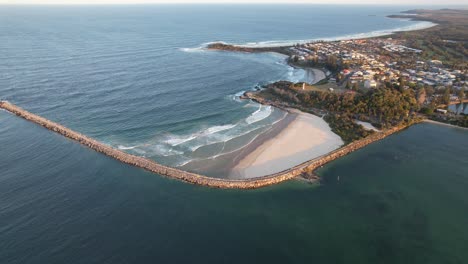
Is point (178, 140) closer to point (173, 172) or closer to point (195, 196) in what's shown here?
point (173, 172)

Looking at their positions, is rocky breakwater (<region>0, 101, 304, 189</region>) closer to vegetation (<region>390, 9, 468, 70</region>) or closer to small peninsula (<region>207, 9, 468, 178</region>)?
small peninsula (<region>207, 9, 468, 178</region>)

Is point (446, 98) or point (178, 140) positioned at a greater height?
point (446, 98)

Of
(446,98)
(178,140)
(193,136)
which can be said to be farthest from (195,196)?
(446,98)

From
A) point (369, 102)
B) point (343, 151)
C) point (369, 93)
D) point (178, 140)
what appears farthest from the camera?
point (369, 93)

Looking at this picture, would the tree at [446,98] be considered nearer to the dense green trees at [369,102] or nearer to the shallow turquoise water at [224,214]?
the dense green trees at [369,102]

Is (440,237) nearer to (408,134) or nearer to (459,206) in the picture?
(459,206)

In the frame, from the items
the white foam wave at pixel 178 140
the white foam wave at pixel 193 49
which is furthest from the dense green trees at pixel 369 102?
the white foam wave at pixel 193 49

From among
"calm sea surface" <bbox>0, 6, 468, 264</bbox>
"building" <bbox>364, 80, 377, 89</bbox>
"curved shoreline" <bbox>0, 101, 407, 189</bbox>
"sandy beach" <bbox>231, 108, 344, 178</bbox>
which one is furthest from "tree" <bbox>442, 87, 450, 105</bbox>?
"sandy beach" <bbox>231, 108, 344, 178</bbox>
